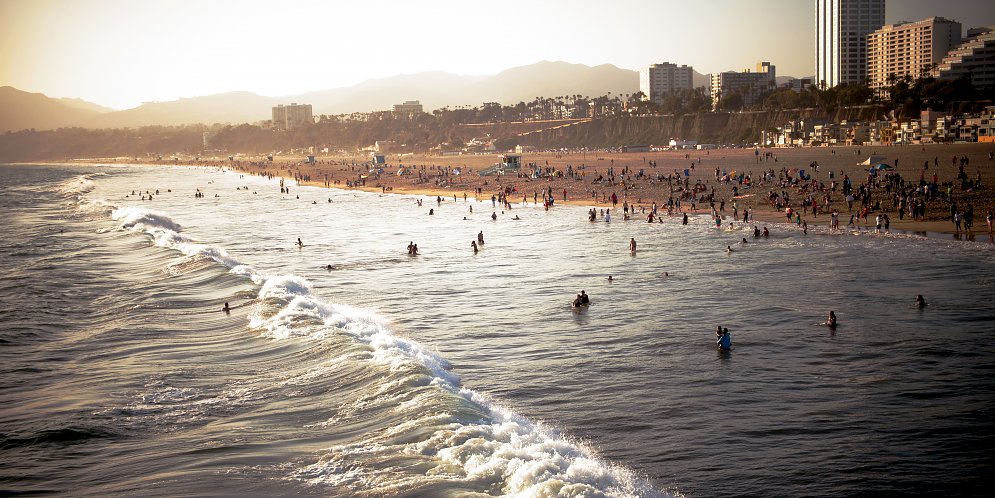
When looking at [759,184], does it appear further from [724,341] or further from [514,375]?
[514,375]

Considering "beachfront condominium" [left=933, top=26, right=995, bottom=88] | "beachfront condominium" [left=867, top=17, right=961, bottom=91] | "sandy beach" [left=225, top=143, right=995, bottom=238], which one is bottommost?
"sandy beach" [left=225, top=143, right=995, bottom=238]

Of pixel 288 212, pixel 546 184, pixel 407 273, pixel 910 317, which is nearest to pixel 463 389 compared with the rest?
pixel 910 317

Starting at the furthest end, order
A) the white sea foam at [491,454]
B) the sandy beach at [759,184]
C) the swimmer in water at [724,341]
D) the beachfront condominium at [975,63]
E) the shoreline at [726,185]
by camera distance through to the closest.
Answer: the beachfront condominium at [975,63]
the sandy beach at [759,184]
the shoreline at [726,185]
the swimmer in water at [724,341]
the white sea foam at [491,454]

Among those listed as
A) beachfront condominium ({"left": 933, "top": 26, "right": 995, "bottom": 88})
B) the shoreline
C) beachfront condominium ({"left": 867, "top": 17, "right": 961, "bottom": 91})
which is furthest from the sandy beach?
beachfront condominium ({"left": 867, "top": 17, "right": 961, "bottom": 91})

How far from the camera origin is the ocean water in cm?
1230

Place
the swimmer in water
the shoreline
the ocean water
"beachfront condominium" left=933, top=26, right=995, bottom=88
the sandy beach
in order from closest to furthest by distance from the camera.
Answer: the ocean water, the swimmer in water, the shoreline, the sandy beach, "beachfront condominium" left=933, top=26, right=995, bottom=88

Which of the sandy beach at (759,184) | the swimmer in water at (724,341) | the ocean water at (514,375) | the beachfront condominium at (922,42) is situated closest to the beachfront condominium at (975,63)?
the beachfront condominium at (922,42)

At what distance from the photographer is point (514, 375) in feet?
56.6

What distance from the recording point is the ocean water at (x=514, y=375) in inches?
484

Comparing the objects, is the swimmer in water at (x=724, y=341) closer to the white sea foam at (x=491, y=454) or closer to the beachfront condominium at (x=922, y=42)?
the white sea foam at (x=491, y=454)

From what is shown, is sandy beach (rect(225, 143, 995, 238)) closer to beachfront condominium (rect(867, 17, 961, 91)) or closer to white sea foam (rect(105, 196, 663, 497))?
white sea foam (rect(105, 196, 663, 497))

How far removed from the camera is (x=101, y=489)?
39.7 ft

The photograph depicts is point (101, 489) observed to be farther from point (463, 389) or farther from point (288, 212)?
point (288, 212)

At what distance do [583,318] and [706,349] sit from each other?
468 cm
